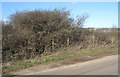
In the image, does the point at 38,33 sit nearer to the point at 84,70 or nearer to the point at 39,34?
the point at 39,34

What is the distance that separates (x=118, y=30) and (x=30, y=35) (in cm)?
1651

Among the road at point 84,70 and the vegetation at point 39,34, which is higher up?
the vegetation at point 39,34

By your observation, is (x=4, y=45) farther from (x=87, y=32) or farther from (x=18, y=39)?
(x=87, y=32)

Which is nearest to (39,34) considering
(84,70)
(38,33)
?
(38,33)

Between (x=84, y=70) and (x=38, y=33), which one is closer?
(x=84, y=70)

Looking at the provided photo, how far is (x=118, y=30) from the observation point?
72.6 feet

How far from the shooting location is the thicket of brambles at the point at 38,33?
10.3 m

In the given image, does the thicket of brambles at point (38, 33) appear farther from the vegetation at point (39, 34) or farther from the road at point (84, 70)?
the road at point (84, 70)

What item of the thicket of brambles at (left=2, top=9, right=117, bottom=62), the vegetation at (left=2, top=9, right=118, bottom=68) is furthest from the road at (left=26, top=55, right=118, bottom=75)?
the thicket of brambles at (left=2, top=9, right=117, bottom=62)

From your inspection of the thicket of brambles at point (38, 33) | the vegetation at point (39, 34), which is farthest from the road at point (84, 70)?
the thicket of brambles at point (38, 33)

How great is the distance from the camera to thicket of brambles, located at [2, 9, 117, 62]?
1032cm

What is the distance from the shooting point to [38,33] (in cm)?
1204

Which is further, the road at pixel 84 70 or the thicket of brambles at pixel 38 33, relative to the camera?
the thicket of brambles at pixel 38 33

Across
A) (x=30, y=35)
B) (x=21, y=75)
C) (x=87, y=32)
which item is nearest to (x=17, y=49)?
(x=30, y=35)
